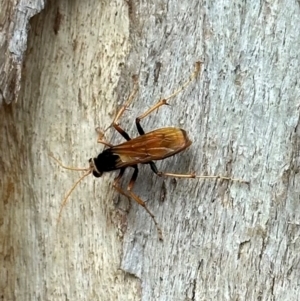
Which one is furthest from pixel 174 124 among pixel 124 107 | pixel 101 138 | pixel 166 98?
pixel 101 138

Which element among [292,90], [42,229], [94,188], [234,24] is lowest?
[42,229]

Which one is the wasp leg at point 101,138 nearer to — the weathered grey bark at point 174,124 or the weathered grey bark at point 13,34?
the weathered grey bark at point 174,124

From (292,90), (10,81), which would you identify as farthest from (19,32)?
(292,90)

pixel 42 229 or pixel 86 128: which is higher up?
pixel 86 128

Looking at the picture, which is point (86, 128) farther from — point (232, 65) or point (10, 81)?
point (232, 65)

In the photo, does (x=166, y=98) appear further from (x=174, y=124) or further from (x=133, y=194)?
(x=133, y=194)

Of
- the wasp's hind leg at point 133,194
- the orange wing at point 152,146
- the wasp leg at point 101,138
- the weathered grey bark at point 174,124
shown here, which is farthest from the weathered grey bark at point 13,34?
the wasp's hind leg at point 133,194

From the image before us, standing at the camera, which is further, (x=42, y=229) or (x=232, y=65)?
(x=42, y=229)
